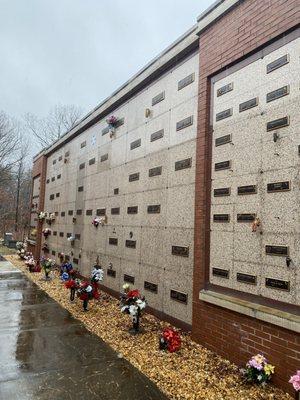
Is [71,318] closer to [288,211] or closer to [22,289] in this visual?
[22,289]

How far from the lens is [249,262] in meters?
4.98

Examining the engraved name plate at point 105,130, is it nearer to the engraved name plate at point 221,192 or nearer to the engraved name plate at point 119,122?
the engraved name plate at point 119,122

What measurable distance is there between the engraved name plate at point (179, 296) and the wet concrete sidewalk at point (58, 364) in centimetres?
163

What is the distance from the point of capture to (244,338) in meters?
4.82

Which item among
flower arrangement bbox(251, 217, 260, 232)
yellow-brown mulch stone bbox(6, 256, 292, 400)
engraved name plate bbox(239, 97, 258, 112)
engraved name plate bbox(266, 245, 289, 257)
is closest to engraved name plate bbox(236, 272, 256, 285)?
engraved name plate bbox(266, 245, 289, 257)

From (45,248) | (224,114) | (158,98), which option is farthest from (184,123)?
(45,248)

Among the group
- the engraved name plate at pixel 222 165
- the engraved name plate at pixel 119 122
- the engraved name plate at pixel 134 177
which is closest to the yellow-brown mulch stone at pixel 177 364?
the engraved name plate at pixel 222 165

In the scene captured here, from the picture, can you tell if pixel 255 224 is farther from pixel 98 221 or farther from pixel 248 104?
pixel 98 221

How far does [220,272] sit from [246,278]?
58cm

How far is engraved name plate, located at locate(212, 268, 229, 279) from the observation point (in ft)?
17.7

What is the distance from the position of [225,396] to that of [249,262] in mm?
1788

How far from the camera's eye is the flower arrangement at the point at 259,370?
4219 millimetres

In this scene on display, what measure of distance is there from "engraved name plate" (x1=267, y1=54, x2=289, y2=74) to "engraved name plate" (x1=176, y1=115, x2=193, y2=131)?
1.98 meters

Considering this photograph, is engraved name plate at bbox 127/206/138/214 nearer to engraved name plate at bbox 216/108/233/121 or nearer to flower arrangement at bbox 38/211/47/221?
engraved name plate at bbox 216/108/233/121
